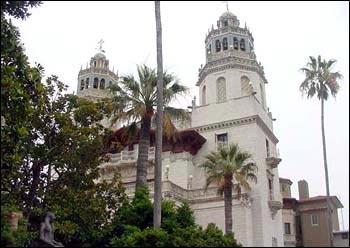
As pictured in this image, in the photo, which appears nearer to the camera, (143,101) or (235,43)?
(143,101)

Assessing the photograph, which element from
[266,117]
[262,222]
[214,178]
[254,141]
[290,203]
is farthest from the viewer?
[290,203]

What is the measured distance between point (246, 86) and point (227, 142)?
6442 mm

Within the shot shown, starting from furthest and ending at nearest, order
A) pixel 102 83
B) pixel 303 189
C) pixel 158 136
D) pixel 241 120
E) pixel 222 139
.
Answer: pixel 102 83 → pixel 303 189 → pixel 222 139 → pixel 241 120 → pixel 158 136

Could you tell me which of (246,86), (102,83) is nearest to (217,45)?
(246,86)

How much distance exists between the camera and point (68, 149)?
26250mm

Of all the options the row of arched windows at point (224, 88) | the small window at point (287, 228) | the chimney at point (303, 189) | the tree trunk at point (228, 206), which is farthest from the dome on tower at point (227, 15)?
the tree trunk at point (228, 206)

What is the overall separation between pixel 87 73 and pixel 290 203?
2654cm

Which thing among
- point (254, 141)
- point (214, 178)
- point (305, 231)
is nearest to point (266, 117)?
point (254, 141)

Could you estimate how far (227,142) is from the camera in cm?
4100

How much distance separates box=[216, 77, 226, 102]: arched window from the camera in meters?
44.5

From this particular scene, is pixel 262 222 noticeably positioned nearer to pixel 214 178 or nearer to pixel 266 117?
pixel 214 178

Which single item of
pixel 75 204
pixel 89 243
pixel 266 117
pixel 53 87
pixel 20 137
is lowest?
pixel 89 243

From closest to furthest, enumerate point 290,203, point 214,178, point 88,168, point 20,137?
point 20,137 → point 88,168 → point 214,178 → point 290,203

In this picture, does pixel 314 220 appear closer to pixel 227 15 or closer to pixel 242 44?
pixel 242 44
